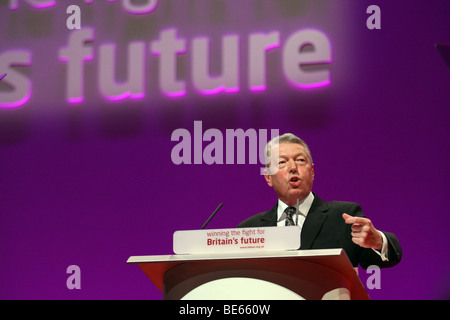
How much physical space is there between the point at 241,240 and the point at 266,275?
167mm

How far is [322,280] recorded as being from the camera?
6.16 ft

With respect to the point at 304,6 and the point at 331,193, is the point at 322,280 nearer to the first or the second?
the point at 331,193

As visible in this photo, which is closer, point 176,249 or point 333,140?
A: point 176,249

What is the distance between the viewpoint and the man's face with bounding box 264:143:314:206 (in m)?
3.18

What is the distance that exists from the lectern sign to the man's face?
120 cm

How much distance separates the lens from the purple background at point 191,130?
12.3 feet

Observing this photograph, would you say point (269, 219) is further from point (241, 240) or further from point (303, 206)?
point (241, 240)

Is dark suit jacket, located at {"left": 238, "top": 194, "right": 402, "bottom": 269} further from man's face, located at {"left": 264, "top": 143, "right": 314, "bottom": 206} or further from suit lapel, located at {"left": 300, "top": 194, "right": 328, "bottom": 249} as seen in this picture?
man's face, located at {"left": 264, "top": 143, "right": 314, "bottom": 206}

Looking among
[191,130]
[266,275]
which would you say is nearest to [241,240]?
[266,275]

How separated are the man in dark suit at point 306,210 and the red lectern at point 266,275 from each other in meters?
0.74

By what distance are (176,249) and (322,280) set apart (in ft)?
1.60

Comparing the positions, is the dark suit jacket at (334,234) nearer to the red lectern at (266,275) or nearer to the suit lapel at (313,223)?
the suit lapel at (313,223)

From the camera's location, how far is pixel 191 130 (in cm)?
412
